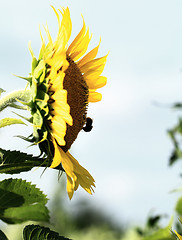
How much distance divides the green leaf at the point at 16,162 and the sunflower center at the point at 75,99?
14 centimetres

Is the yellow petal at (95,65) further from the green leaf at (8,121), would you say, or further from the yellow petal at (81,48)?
the green leaf at (8,121)

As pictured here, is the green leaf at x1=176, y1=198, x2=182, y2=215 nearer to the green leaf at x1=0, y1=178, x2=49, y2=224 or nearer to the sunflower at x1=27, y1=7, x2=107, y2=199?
the green leaf at x1=0, y1=178, x2=49, y2=224

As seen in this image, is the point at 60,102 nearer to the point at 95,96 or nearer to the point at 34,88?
the point at 34,88

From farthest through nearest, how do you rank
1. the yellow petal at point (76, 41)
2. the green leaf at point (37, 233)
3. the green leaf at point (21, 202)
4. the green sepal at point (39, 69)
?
the yellow petal at point (76, 41) → the green sepal at point (39, 69) → the green leaf at point (37, 233) → the green leaf at point (21, 202)

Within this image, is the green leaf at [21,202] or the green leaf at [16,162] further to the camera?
the green leaf at [16,162]

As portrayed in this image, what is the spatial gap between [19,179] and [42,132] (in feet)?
0.52

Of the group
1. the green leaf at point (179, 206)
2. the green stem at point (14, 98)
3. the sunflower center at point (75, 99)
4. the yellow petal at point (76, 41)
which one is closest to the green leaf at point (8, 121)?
the green stem at point (14, 98)

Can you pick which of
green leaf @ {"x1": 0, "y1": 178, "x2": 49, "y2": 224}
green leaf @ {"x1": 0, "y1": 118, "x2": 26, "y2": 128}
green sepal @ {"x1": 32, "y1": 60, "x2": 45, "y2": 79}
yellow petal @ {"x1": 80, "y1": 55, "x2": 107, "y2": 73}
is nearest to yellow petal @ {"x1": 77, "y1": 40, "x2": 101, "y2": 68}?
yellow petal @ {"x1": 80, "y1": 55, "x2": 107, "y2": 73}

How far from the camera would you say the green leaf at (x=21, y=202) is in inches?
29.1

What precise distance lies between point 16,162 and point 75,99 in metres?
0.26

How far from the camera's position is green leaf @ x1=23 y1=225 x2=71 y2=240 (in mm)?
979

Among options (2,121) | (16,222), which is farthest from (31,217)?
(2,121)

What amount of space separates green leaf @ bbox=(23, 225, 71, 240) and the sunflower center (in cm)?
24

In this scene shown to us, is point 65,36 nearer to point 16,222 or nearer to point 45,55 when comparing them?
point 45,55
